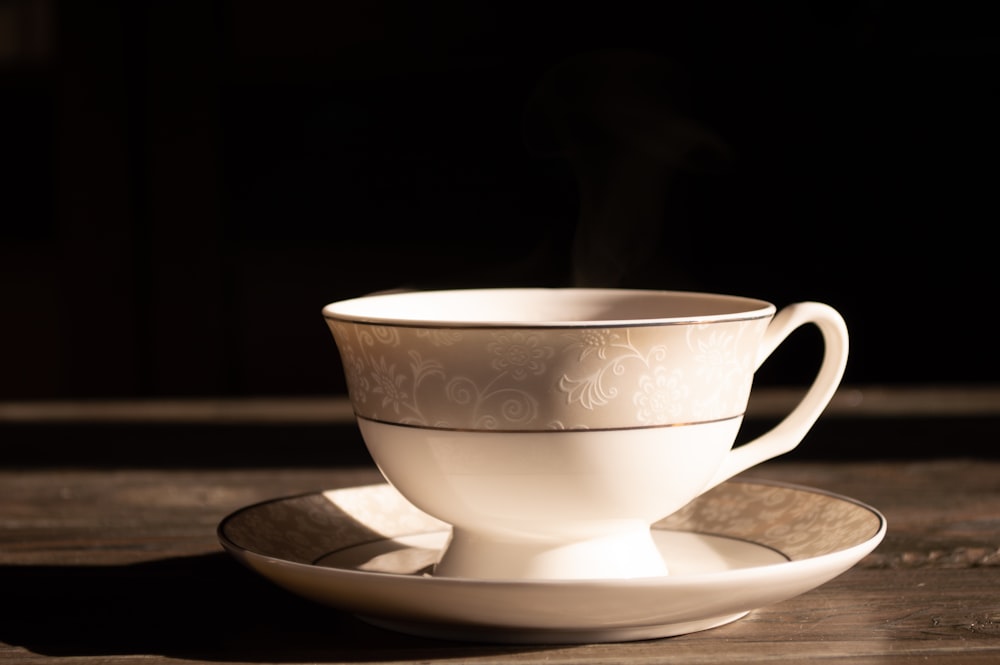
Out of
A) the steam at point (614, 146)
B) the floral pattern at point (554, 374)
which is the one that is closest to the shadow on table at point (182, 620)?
the floral pattern at point (554, 374)

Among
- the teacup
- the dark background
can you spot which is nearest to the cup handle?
the teacup

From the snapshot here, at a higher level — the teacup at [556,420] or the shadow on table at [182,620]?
the teacup at [556,420]

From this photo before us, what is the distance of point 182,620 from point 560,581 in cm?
22

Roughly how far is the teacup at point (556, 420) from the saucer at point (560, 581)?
0.22 feet

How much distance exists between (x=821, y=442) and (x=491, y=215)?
1.78m

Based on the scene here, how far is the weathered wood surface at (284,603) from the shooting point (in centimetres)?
56

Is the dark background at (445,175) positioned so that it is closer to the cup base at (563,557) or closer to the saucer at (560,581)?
the saucer at (560,581)

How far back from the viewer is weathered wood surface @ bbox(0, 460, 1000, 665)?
0.56 metres

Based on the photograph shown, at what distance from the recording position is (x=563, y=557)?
26.0 inches

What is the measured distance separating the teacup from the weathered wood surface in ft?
0.27

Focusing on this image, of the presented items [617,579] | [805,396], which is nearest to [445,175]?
[805,396]

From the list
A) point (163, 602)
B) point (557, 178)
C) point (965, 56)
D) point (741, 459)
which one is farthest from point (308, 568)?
point (965, 56)

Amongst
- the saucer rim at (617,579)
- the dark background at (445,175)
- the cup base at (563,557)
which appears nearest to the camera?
the saucer rim at (617,579)

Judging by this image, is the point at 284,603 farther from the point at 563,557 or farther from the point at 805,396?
the point at 805,396
